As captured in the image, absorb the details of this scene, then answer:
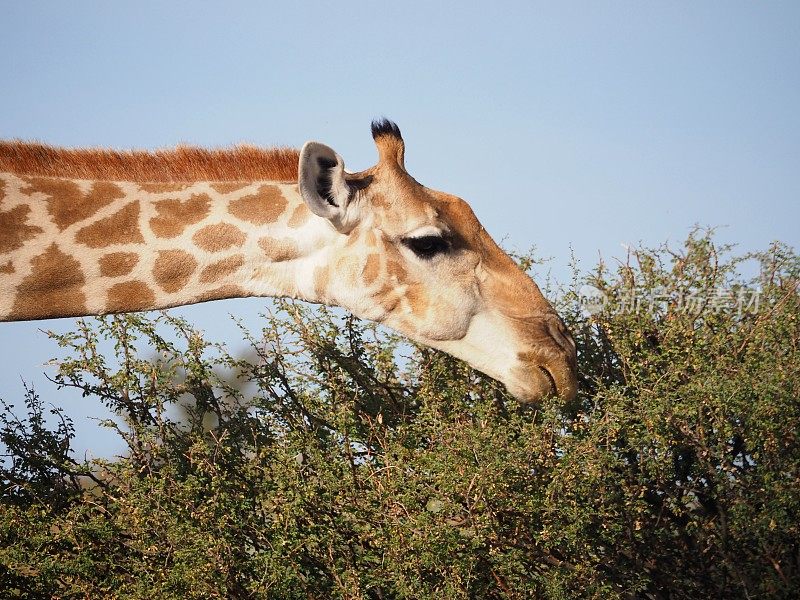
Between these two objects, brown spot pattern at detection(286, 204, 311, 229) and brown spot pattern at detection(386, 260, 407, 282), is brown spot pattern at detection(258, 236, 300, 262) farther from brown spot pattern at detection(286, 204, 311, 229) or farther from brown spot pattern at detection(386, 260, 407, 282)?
brown spot pattern at detection(386, 260, 407, 282)

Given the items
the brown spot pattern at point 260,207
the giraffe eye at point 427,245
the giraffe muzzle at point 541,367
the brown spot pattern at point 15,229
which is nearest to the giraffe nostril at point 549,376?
the giraffe muzzle at point 541,367

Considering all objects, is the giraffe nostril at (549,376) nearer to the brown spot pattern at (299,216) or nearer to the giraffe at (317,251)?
the giraffe at (317,251)

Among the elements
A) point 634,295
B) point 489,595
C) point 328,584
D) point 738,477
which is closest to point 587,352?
point 634,295

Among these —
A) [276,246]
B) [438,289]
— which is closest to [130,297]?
[276,246]

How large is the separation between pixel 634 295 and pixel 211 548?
3.36 m

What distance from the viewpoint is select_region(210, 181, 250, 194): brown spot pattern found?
6449 millimetres

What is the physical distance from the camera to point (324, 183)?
607 cm

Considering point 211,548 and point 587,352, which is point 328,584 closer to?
point 211,548

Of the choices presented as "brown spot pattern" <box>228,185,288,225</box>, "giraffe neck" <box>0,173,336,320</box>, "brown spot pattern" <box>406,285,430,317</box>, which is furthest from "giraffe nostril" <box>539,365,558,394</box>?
"brown spot pattern" <box>228,185,288,225</box>

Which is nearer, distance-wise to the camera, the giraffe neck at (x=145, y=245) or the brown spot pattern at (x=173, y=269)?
the giraffe neck at (x=145, y=245)

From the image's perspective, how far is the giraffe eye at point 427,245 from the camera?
621 cm

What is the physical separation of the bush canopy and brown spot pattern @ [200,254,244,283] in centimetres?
104

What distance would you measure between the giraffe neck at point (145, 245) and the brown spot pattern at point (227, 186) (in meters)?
0.01

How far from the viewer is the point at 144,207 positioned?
624 cm
